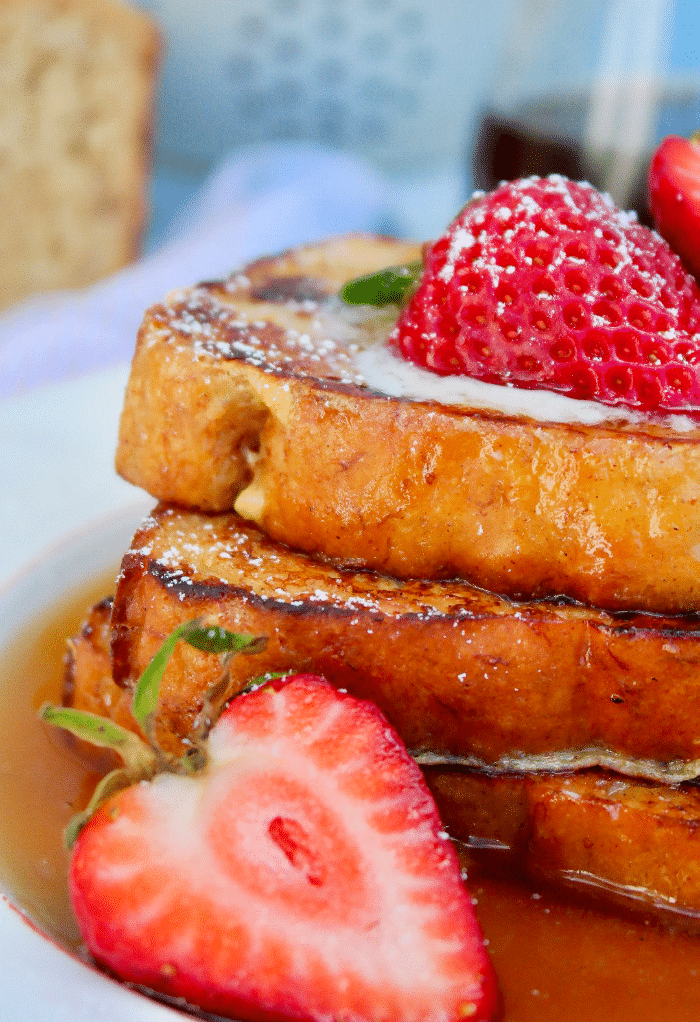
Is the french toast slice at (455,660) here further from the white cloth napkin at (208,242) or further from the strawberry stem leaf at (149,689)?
the white cloth napkin at (208,242)

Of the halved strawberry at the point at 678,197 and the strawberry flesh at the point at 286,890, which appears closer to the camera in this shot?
the strawberry flesh at the point at 286,890

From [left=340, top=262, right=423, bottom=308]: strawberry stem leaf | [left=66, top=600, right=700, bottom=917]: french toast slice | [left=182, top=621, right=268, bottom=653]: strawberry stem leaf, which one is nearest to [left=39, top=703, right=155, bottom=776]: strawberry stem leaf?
[left=182, top=621, right=268, bottom=653]: strawberry stem leaf

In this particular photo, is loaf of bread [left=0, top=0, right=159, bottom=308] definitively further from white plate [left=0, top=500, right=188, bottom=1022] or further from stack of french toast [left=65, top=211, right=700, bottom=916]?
white plate [left=0, top=500, right=188, bottom=1022]

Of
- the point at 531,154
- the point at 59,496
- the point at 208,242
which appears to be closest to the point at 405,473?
the point at 59,496

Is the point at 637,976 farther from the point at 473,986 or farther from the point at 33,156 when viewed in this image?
the point at 33,156

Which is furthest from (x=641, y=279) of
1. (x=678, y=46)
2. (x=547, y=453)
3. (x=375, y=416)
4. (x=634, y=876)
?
(x=678, y=46)

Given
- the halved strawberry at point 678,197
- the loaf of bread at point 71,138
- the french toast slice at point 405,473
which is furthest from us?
the loaf of bread at point 71,138

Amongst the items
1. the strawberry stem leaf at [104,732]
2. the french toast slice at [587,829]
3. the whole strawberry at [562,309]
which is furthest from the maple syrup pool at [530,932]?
the whole strawberry at [562,309]
